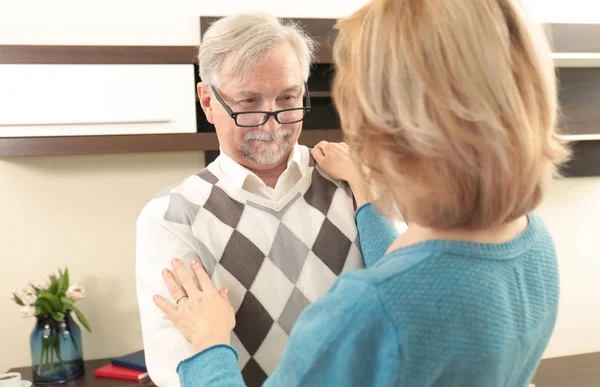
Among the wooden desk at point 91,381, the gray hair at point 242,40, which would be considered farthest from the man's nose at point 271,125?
the wooden desk at point 91,381

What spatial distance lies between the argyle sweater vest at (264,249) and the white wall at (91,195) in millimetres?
1372

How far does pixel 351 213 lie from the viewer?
4.63 feet

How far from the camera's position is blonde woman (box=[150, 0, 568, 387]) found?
29.5 inches

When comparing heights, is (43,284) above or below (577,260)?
above

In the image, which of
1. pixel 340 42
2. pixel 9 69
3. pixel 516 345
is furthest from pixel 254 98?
pixel 9 69

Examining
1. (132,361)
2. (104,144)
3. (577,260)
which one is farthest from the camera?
(577,260)

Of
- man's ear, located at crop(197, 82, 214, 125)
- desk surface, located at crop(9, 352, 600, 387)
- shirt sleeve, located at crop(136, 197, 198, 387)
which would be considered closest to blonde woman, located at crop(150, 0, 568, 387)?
shirt sleeve, located at crop(136, 197, 198, 387)

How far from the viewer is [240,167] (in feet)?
4.54

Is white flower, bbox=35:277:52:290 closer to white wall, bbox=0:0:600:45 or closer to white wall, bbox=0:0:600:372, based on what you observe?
white wall, bbox=0:0:600:372

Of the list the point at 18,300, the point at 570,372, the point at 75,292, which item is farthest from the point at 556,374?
the point at 18,300

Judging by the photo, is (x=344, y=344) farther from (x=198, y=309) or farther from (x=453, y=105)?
(x=198, y=309)

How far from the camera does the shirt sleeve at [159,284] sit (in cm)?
122

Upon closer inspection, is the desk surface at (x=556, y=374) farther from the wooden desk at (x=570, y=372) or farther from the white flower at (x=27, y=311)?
the white flower at (x=27, y=311)

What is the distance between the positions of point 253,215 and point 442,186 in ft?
→ 2.13
